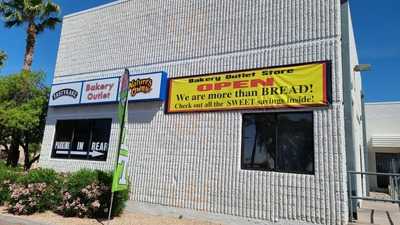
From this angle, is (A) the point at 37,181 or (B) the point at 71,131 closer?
(A) the point at 37,181

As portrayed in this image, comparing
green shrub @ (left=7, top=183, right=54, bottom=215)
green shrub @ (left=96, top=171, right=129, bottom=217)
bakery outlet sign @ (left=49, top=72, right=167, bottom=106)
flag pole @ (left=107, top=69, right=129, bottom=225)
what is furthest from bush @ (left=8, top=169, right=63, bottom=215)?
bakery outlet sign @ (left=49, top=72, right=167, bottom=106)

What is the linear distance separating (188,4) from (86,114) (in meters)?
6.15

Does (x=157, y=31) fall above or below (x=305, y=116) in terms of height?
above

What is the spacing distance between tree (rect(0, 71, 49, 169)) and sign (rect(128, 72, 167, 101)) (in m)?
7.36

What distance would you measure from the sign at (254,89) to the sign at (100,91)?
2.60 metres

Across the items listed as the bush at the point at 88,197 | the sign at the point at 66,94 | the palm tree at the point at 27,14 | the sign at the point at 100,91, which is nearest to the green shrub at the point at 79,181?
the bush at the point at 88,197

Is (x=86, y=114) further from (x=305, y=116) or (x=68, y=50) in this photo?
(x=305, y=116)

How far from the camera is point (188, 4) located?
12289 millimetres

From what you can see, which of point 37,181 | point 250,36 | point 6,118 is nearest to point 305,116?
point 250,36

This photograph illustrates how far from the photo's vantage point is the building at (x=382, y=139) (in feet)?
71.2

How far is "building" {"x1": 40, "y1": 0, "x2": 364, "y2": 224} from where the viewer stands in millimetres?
8703

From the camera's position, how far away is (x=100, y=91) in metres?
13.2

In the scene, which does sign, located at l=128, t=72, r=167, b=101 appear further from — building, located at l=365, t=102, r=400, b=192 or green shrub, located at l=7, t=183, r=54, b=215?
building, located at l=365, t=102, r=400, b=192

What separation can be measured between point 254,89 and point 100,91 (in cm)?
660
